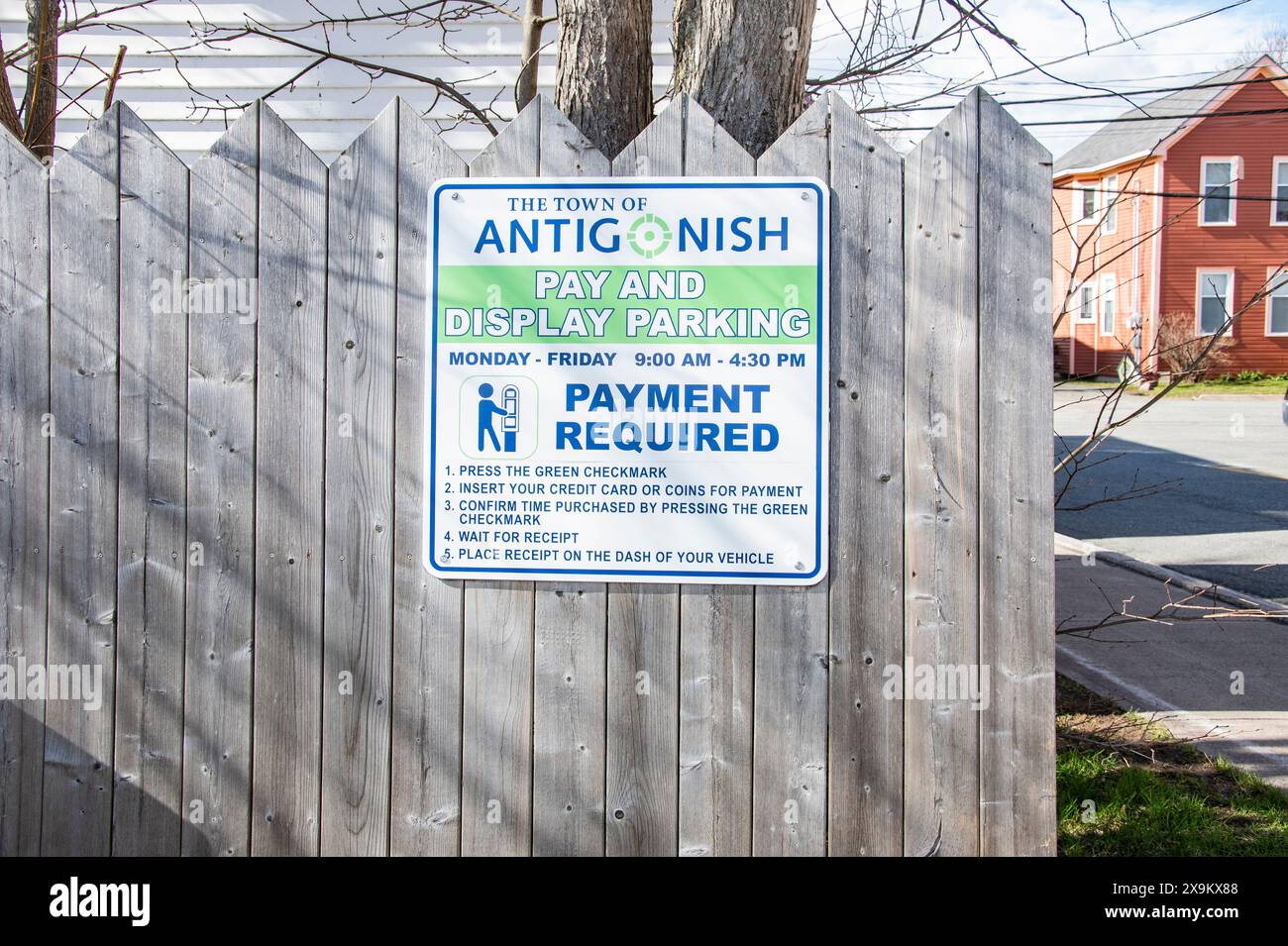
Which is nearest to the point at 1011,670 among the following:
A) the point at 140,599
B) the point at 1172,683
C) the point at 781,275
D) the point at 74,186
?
the point at 781,275

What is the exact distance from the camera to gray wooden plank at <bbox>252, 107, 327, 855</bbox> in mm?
3328

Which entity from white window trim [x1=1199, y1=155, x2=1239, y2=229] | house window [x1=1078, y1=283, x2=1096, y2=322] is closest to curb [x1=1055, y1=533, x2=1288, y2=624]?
house window [x1=1078, y1=283, x2=1096, y2=322]

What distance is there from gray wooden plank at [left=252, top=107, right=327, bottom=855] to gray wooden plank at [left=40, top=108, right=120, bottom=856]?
471mm

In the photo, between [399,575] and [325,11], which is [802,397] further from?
[325,11]

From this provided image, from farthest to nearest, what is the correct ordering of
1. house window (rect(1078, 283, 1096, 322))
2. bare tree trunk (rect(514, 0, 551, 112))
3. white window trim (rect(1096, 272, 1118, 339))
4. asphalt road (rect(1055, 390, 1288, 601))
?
1. white window trim (rect(1096, 272, 1118, 339))
2. asphalt road (rect(1055, 390, 1288, 601))
3. bare tree trunk (rect(514, 0, 551, 112))
4. house window (rect(1078, 283, 1096, 322))

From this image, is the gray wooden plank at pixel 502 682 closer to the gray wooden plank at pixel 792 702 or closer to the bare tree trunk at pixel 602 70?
the bare tree trunk at pixel 602 70

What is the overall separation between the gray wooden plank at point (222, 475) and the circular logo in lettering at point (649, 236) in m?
1.14

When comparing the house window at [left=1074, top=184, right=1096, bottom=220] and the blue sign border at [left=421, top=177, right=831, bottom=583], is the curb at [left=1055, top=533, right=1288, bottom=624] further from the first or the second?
the blue sign border at [left=421, top=177, right=831, bottom=583]

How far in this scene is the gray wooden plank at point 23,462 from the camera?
11.2ft

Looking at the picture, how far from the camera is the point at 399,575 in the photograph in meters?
3.29

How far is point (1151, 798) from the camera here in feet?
15.5

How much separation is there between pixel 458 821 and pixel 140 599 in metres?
1.17

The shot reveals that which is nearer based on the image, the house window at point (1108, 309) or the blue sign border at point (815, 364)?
the blue sign border at point (815, 364)

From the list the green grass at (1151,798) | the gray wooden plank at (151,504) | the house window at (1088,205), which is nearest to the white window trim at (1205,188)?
the house window at (1088,205)
